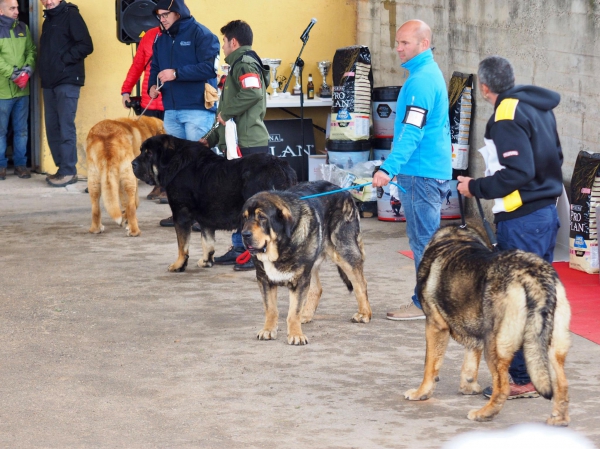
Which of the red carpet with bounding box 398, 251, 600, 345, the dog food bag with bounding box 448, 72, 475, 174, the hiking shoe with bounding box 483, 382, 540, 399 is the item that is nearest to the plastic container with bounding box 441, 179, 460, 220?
the dog food bag with bounding box 448, 72, 475, 174

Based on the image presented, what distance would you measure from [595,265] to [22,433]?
4681 mm

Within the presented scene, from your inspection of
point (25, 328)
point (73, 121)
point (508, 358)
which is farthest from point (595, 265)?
point (73, 121)

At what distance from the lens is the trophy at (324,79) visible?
456 inches

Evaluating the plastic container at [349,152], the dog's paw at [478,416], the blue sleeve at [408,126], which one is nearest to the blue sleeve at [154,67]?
the plastic container at [349,152]

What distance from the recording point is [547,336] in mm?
3930

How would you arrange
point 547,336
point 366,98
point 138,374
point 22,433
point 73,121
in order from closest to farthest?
point 547,336 → point 22,433 → point 138,374 → point 366,98 → point 73,121

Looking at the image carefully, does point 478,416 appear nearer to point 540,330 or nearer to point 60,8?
point 540,330

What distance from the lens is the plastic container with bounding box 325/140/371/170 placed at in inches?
391

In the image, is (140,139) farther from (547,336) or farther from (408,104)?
(547,336)

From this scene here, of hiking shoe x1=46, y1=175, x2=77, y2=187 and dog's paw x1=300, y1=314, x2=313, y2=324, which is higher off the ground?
hiking shoe x1=46, y1=175, x2=77, y2=187

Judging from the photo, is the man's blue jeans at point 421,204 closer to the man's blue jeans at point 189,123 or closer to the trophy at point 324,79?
the man's blue jeans at point 189,123

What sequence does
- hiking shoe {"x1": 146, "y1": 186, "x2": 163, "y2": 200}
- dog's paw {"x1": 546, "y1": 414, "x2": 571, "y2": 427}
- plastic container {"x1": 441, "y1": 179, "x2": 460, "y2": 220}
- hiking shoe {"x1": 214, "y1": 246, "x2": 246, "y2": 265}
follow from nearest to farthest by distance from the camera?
dog's paw {"x1": 546, "y1": 414, "x2": 571, "y2": 427} → hiking shoe {"x1": 214, "y1": 246, "x2": 246, "y2": 265} → plastic container {"x1": 441, "y1": 179, "x2": 460, "y2": 220} → hiking shoe {"x1": 146, "y1": 186, "x2": 163, "y2": 200}

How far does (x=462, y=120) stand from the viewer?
30.0 ft

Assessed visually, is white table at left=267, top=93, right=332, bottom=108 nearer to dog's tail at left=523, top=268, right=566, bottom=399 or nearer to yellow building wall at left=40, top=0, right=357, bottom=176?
yellow building wall at left=40, top=0, right=357, bottom=176
